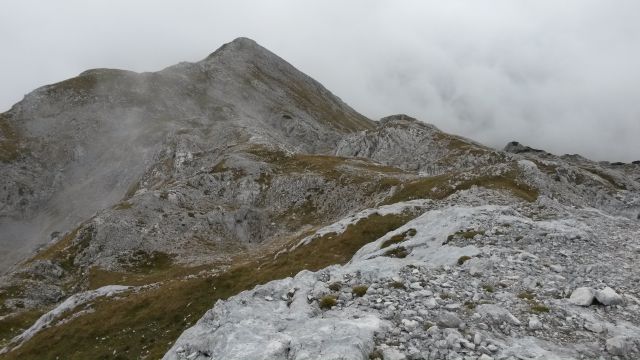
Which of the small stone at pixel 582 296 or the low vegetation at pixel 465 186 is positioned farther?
the low vegetation at pixel 465 186

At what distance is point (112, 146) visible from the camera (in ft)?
563

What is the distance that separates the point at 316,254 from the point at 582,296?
3461 cm

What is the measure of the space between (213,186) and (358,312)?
3656 inches

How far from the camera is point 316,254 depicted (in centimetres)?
5091

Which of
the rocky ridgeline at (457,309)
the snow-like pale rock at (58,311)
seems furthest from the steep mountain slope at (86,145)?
the rocky ridgeline at (457,309)

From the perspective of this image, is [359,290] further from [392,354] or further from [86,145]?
[86,145]

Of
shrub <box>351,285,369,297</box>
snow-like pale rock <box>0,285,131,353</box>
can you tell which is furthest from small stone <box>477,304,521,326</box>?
snow-like pale rock <box>0,285,131,353</box>

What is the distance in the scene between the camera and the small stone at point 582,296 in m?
18.2

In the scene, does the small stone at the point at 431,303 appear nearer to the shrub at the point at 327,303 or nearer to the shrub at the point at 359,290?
the shrub at the point at 359,290

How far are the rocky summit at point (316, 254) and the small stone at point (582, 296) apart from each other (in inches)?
4.8

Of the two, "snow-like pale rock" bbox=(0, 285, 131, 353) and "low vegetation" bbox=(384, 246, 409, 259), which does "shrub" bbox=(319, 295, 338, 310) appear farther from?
"snow-like pale rock" bbox=(0, 285, 131, 353)

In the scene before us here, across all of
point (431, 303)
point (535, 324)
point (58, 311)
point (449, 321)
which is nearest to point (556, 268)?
point (535, 324)

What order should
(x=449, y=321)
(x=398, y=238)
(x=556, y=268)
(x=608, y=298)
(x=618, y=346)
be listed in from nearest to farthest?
(x=618, y=346), (x=449, y=321), (x=608, y=298), (x=556, y=268), (x=398, y=238)

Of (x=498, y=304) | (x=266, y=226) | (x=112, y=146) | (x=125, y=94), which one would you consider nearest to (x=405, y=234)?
(x=498, y=304)
